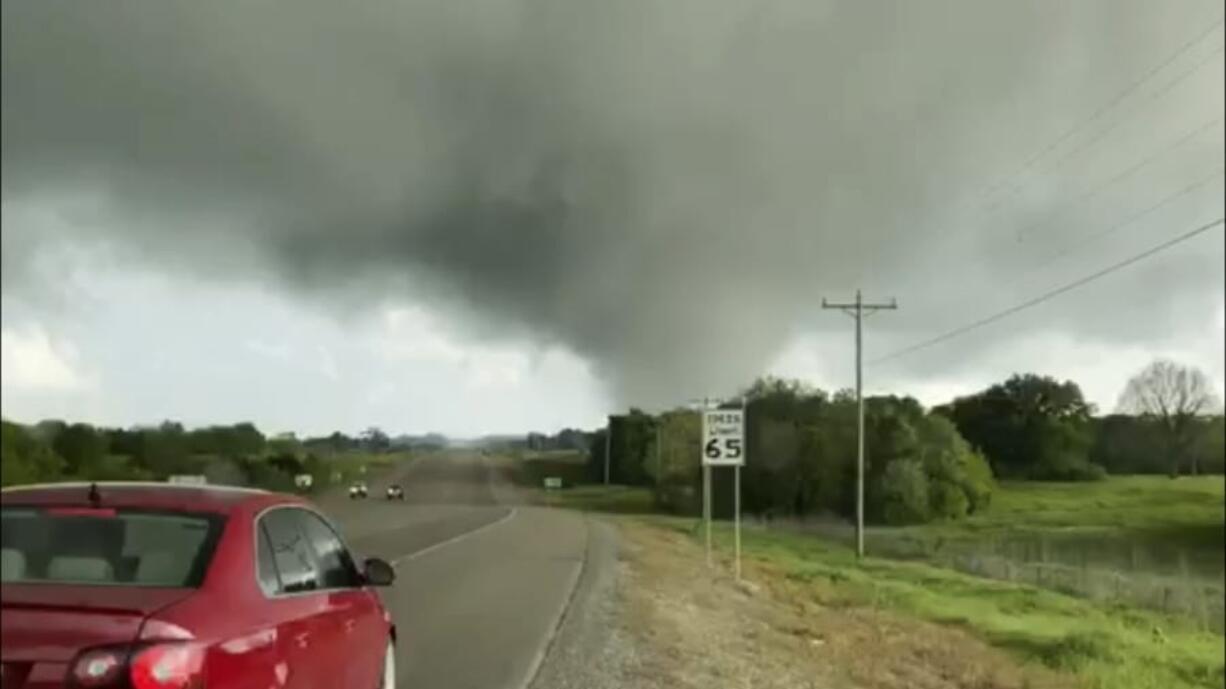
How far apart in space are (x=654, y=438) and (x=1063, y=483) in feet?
78.0

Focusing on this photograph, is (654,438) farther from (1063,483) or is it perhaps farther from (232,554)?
(232,554)

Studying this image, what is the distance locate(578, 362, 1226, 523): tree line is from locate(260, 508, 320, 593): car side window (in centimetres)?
6883

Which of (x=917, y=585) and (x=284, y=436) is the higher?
(x=284, y=436)

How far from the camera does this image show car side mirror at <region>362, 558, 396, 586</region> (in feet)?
30.2

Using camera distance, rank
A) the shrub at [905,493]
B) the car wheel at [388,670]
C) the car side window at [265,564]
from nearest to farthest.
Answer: the car side window at [265,564] → the car wheel at [388,670] → the shrub at [905,493]

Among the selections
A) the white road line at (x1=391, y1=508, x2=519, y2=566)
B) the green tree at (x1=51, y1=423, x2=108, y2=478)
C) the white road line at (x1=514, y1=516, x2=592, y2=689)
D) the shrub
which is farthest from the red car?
the shrub

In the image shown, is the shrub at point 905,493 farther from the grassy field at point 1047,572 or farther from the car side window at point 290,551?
the car side window at point 290,551

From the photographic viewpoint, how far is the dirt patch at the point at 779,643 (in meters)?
15.5

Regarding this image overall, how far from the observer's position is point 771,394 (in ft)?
343

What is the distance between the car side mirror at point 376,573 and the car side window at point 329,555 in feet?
0.59

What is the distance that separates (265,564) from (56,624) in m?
1.56

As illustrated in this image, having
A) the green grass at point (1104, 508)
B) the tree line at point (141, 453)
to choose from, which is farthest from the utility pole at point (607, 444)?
the tree line at point (141, 453)

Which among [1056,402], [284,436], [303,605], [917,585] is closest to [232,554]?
[303,605]

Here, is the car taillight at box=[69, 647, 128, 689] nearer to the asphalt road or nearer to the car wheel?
the car wheel
